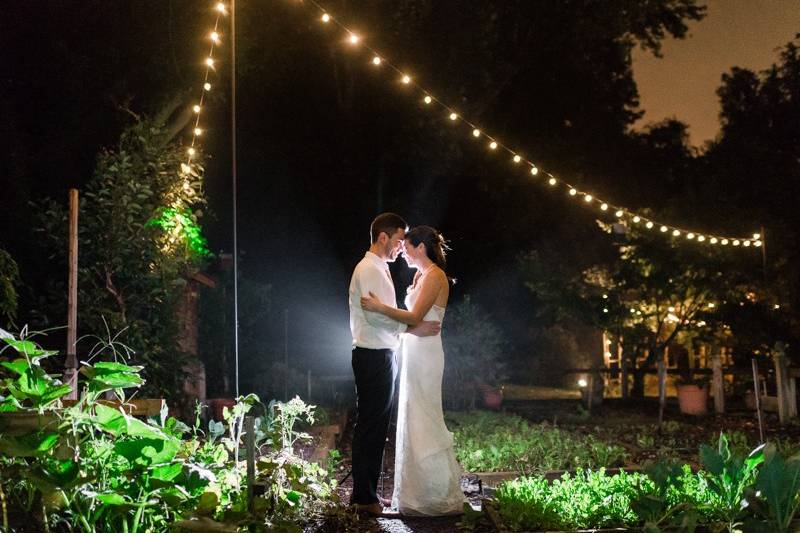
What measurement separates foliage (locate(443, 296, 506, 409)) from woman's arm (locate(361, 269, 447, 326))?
9267 mm

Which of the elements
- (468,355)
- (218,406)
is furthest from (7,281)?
(468,355)

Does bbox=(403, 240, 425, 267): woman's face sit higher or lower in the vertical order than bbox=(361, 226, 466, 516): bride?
higher

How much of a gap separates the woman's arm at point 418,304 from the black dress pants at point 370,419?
0.24 meters

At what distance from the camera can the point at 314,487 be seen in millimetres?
4375

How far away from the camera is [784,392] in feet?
38.5

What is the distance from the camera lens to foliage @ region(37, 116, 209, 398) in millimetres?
7176

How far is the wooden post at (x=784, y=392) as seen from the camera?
1175 centimetres

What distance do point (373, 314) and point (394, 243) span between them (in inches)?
20.6

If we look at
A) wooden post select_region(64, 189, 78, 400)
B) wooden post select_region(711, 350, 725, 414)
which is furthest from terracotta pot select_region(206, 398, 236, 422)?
wooden post select_region(711, 350, 725, 414)

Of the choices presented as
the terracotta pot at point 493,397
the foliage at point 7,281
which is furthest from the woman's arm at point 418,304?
the terracotta pot at point 493,397

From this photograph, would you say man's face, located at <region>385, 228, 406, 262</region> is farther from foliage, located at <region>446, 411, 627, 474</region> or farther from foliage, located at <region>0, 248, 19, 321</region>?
foliage, located at <region>0, 248, 19, 321</region>

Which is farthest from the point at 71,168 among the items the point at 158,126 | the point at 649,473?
the point at 649,473

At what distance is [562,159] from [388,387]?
1764cm

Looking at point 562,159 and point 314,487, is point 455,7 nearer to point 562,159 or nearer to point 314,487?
point 562,159
